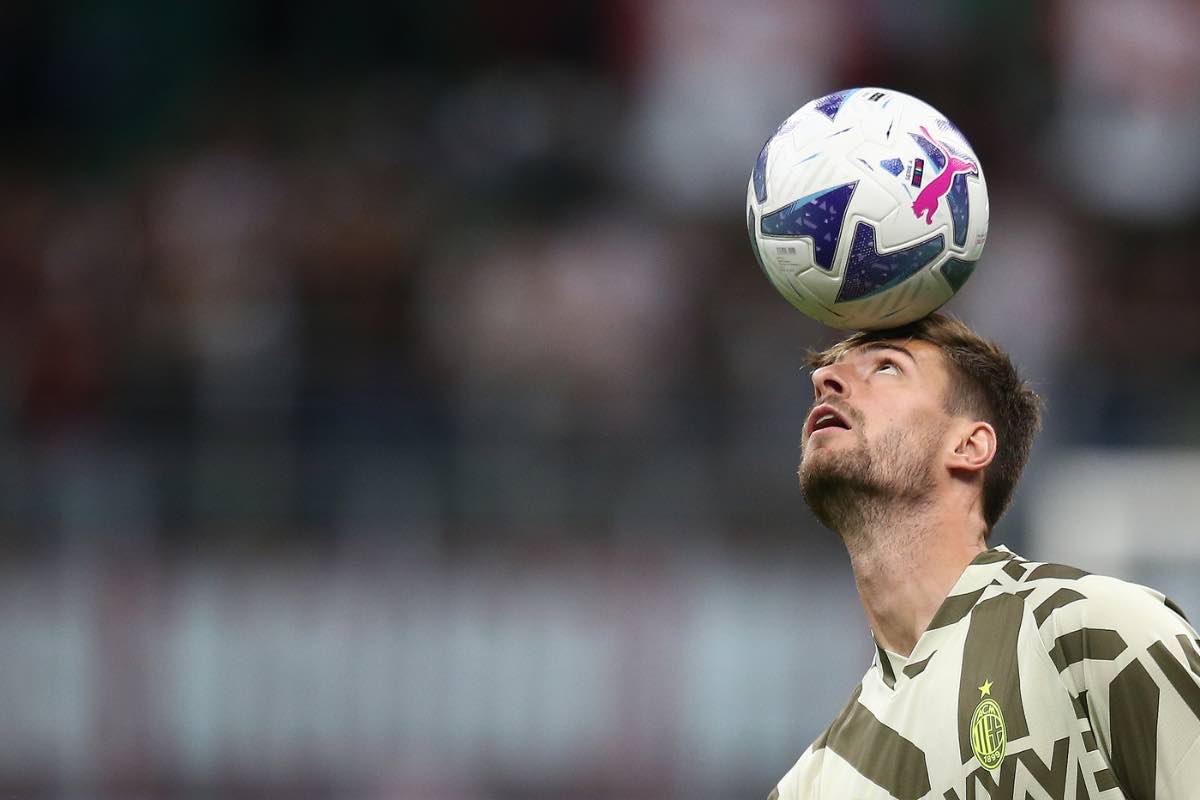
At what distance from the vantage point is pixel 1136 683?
374 centimetres

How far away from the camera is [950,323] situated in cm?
473

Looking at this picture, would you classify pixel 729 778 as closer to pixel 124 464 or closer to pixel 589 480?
pixel 589 480

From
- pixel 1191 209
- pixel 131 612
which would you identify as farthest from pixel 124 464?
pixel 1191 209

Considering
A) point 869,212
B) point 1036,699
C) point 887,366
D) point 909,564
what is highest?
point 869,212

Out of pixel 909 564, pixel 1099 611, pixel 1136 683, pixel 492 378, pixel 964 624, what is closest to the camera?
pixel 1136 683

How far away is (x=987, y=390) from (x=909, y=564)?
50 centimetres

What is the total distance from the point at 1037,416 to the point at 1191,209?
35.7ft

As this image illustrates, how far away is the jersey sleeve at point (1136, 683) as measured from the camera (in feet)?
12.2

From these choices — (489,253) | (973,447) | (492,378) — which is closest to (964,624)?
(973,447)

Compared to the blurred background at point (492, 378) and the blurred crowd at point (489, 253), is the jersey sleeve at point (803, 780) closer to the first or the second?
the blurred background at point (492, 378)

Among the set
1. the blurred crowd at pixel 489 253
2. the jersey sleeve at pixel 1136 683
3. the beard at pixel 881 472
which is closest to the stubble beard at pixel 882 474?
the beard at pixel 881 472

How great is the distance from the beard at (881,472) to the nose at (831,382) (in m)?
0.11

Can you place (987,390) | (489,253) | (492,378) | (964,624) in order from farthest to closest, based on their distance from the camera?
(489,253) < (492,378) < (987,390) < (964,624)

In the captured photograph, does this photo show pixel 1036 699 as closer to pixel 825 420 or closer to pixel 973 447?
pixel 973 447
